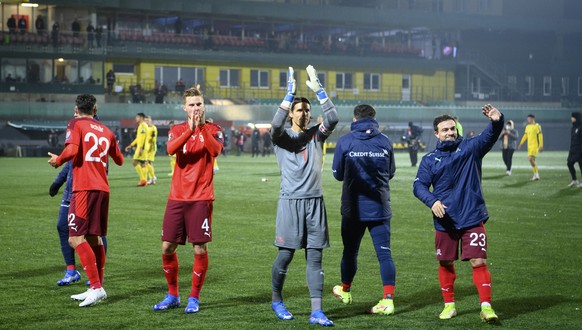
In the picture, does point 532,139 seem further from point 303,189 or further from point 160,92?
point 160,92

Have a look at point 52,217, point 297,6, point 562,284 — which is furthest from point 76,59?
point 562,284

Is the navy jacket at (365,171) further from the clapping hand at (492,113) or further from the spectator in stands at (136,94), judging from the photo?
the spectator in stands at (136,94)

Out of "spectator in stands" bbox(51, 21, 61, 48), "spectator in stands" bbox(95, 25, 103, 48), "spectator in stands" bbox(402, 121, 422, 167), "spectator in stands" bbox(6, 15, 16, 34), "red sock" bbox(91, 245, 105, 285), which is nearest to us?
"red sock" bbox(91, 245, 105, 285)

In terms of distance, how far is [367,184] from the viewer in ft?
30.6

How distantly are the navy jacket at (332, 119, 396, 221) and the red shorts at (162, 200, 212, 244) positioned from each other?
144cm

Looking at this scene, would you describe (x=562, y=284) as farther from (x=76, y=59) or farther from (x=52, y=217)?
(x=76, y=59)

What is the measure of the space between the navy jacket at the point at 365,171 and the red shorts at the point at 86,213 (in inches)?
100

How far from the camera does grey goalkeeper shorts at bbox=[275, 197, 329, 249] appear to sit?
8641 mm

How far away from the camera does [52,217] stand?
18.8 meters

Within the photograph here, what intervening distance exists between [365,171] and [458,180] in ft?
3.13

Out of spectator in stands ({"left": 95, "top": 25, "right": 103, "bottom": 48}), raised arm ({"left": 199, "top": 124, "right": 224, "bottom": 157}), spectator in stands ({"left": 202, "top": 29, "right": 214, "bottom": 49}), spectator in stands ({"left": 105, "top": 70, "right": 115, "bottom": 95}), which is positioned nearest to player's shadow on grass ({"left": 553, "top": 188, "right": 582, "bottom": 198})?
raised arm ({"left": 199, "top": 124, "right": 224, "bottom": 157})

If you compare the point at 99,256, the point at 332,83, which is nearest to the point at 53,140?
the point at 332,83

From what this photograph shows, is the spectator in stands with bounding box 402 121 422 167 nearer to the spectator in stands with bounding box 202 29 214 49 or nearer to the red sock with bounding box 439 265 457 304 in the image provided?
the red sock with bounding box 439 265 457 304

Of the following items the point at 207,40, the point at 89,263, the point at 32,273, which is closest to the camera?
the point at 89,263
